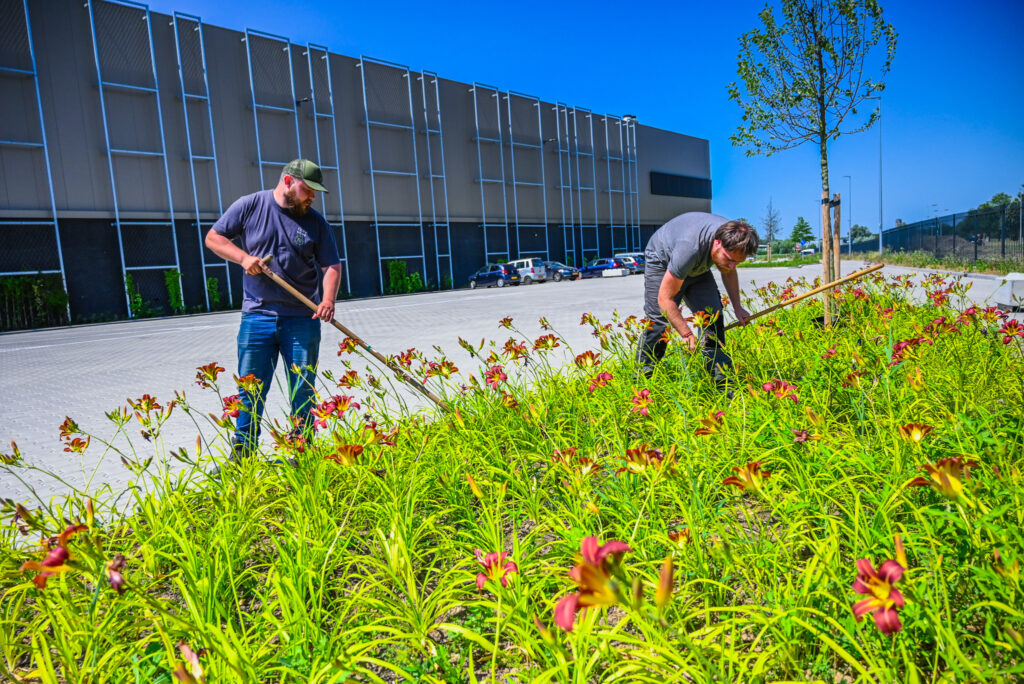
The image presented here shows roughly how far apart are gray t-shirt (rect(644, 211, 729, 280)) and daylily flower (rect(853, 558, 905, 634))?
3163 mm

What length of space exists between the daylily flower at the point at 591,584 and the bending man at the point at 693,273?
277cm

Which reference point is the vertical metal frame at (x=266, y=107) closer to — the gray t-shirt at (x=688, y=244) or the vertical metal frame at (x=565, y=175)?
the vertical metal frame at (x=565, y=175)

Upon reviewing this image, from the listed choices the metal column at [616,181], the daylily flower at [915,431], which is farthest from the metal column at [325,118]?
the daylily flower at [915,431]

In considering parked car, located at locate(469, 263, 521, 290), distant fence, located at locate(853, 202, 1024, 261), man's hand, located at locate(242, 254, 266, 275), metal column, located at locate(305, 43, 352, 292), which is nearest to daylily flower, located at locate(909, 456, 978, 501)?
man's hand, located at locate(242, 254, 266, 275)

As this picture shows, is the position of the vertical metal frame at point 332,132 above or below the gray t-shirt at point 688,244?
above

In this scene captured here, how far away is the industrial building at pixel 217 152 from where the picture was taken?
2009cm

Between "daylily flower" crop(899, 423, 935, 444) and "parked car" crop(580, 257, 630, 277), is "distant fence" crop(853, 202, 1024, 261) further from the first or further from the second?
"daylily flower" crop(899, 423, 935, 444)

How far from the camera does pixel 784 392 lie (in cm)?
248

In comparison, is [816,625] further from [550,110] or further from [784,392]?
[550,110]

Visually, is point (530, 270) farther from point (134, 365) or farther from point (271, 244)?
point (271, 244)

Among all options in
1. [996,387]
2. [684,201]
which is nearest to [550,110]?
[684,201]

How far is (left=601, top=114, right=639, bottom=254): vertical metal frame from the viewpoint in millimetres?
40844

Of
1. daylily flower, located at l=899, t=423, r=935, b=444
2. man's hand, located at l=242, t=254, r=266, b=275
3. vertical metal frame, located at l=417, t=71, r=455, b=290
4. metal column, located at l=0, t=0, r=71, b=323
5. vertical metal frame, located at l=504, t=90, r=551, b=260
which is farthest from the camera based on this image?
vertical metal frame, located at l=504, t=90, r=551, b=260

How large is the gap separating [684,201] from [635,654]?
2003 inches
